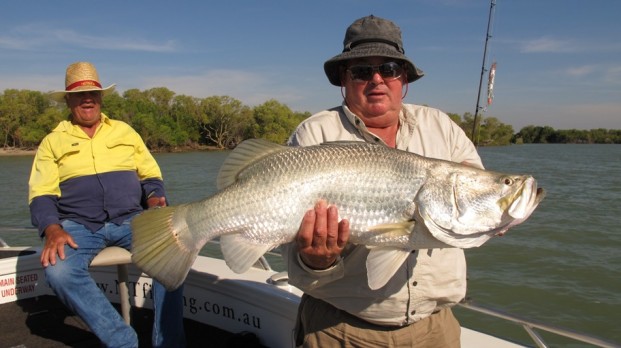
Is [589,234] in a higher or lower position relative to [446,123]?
lower

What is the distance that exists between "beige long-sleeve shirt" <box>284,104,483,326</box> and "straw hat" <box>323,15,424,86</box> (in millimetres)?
268

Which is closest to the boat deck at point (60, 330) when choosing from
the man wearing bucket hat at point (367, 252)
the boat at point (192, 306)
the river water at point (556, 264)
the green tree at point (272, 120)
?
the boat at point (192, 306)

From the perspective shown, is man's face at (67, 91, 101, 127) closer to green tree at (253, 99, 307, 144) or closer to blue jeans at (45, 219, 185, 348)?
blue jeans at (45, 219, 185, 348)

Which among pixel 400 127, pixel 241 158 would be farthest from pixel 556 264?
pixel 241 158

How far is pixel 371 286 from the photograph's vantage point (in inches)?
82.0

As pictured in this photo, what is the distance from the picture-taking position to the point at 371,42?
8.18 ft

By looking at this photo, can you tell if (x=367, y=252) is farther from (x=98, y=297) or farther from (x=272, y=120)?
(x=272, y=120)

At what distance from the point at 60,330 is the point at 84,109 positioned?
220cm

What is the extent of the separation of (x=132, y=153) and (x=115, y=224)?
65 centimetres

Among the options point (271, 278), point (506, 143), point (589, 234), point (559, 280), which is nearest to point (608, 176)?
point (589, 234)

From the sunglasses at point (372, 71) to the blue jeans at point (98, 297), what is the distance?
2.21m

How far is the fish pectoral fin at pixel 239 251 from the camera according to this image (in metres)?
2.22

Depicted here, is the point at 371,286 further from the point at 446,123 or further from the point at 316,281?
the point at 446,123

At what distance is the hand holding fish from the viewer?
82.4 inches
